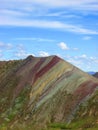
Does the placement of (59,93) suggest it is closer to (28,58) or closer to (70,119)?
(70,119)

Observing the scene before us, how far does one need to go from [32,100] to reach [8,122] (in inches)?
382

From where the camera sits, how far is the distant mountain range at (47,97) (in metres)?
83.6

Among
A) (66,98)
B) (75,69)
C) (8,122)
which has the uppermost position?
(75,69)

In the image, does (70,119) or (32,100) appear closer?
(70,119)

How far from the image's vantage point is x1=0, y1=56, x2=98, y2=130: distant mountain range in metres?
83.6

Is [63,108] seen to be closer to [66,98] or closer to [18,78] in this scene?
[66,98]

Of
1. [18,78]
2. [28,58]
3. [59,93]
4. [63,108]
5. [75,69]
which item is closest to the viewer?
[63,108]

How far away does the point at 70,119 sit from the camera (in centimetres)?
8431

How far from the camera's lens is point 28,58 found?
122 metres

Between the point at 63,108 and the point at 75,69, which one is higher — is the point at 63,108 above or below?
below

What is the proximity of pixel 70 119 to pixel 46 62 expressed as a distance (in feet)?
102

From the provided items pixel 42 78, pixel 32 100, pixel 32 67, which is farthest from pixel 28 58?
pixel 32 100

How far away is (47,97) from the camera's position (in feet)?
317

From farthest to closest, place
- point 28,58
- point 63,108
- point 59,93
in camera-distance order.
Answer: point 28,58, point 59,93, point 63,108
